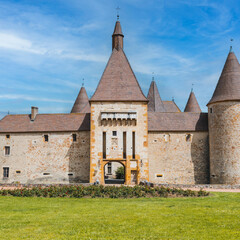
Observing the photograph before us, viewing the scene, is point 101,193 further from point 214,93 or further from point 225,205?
point 214,93

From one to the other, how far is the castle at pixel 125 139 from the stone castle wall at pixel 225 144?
8cm

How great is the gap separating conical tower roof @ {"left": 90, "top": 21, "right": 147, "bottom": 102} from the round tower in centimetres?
676

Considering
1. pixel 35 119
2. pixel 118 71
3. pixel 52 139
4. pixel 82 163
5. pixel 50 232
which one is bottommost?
pixel 50 232

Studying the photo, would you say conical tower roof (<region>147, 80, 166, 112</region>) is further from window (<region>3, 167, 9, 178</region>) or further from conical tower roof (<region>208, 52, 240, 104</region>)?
window (<region>3, 167, 9, 178</region>)

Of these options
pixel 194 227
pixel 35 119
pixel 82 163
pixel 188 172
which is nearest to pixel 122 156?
pixel 82 163

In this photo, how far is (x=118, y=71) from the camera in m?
28.1

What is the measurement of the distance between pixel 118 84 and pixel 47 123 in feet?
28.7

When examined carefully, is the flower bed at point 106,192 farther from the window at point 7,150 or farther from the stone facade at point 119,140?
the window at point 7,150

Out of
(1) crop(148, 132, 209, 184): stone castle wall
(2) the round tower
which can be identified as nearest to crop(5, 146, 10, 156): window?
(1) crop(148, 132, 209, 184): stone castle wall

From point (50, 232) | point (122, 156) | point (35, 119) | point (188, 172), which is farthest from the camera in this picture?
point (35, 119)

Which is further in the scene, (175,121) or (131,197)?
(175,121)

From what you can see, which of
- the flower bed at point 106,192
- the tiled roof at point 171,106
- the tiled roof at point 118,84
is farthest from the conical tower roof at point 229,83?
the tiled roof at point 171,106

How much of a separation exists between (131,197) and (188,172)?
40.1 ft

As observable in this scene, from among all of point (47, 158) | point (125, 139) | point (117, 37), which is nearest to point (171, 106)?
point (117, 37)
